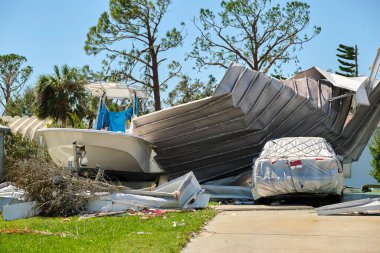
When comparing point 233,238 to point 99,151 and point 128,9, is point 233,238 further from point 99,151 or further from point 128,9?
point 128,9

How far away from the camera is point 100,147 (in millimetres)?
14781

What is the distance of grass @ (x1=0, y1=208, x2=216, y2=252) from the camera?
6605 mm

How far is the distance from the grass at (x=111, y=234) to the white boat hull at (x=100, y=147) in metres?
4.78

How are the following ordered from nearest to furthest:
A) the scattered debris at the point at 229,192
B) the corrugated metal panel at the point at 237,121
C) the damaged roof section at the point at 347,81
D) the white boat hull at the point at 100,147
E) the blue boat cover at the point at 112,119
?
the scattered debris at the point at 229,192 → the white boat hull at the point at 100,147 → the corrugated metal panel at the point at 237,121 → the damaged roof section at the point at 347,81 → the blue boat cover at the point at 112,119

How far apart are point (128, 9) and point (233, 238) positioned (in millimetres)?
29596

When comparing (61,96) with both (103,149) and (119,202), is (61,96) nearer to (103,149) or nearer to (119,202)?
(103,149)

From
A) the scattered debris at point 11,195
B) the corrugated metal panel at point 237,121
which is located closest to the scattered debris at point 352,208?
the corrugated metal panel at point 237,121

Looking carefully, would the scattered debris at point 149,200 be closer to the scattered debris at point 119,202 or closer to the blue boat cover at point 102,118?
the scattered debris at point 119,202

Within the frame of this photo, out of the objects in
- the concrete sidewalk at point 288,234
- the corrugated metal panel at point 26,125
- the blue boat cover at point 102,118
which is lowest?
the concrete sidewalk at point 288,234

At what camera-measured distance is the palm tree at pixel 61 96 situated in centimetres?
3219

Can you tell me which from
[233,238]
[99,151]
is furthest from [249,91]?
[233,238]

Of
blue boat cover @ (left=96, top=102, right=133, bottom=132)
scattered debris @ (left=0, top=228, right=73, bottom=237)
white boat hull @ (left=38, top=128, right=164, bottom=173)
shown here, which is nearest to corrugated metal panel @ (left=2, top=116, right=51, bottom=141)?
blue boat cover @ (left=96, top=102, right=133, bottom=132)

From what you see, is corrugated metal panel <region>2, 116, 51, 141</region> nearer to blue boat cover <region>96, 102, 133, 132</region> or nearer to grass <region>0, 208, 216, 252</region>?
blue boat cover <region>96, 102, 133, 132</region>

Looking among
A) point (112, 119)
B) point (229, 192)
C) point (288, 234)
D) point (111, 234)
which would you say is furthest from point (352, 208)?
point (112, 119)
